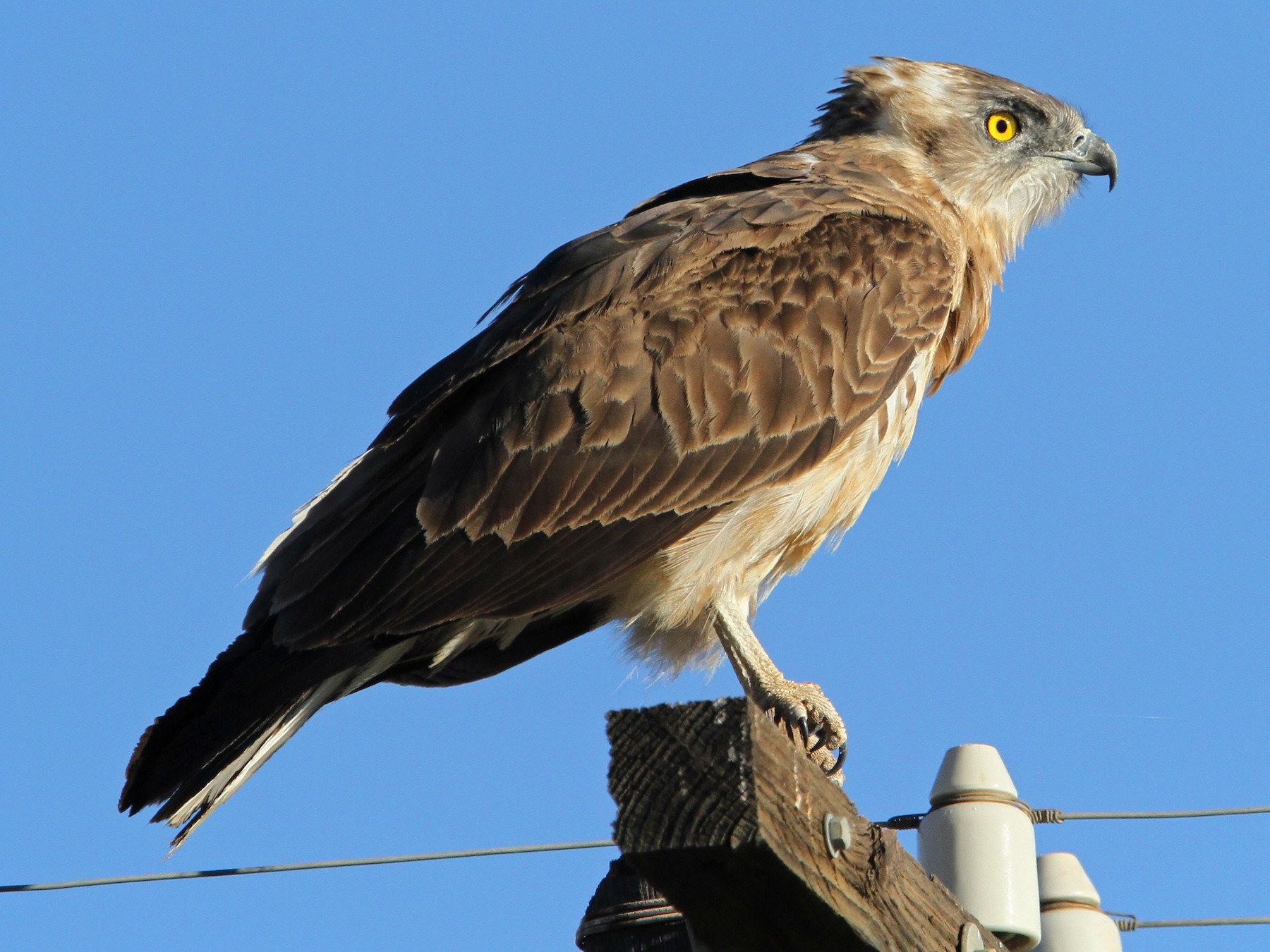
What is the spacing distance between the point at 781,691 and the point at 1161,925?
1.39 m

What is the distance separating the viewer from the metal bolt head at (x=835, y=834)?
2.91 m

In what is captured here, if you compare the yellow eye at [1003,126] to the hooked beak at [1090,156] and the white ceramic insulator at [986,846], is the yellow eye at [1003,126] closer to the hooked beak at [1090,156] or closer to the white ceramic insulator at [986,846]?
the hooked beak at [1090,156]

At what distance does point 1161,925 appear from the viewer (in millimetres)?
5055

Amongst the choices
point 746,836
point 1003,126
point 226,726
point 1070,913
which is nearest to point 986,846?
point 1070,913

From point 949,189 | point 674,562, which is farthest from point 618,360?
point 949,189

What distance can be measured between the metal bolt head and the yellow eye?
15.4 ft

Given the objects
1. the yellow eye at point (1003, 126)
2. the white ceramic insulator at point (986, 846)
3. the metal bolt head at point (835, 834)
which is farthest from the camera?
the yellow eye at point (1003, 126)

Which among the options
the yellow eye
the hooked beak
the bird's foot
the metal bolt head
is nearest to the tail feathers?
the bird's foot

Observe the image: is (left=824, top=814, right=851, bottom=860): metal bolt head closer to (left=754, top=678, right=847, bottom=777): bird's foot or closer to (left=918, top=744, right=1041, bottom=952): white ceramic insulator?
(left=918, top=744, right=1041, bottom=952): white ceramic insulator

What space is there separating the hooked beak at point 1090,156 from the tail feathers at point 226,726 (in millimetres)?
4008

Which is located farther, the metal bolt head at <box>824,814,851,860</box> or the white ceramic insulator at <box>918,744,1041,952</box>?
the white ceramic insulator at <box>918,744,1041,952</box>

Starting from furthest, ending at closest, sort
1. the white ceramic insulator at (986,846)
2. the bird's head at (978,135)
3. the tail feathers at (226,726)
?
the bird's head at (978,135), the tail feathers at (226,726), the white ceramic insulator at (986,846)

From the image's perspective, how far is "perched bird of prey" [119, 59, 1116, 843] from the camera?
5012 millimetres

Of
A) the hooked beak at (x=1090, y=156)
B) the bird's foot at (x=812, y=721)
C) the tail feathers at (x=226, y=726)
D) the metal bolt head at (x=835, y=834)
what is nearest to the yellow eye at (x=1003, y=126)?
the hooked beak at (x=1090, y=156)
